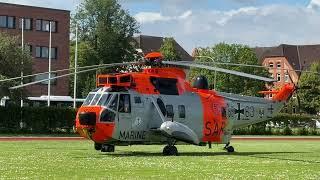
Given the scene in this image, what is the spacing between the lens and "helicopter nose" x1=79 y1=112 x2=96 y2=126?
88.9ft

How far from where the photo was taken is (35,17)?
9631 centimetres

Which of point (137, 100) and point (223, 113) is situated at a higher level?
point (137, 100)

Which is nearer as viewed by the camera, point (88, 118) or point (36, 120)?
point (88, 118)

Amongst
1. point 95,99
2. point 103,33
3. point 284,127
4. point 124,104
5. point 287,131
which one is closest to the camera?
point 95,99

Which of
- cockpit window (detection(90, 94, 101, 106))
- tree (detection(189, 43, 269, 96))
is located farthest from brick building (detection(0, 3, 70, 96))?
cockpit window (detection(90, 94, 101, 106))

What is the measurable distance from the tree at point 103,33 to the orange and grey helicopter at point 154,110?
80.3 m

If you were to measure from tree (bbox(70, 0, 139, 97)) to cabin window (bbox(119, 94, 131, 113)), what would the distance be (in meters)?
82.4

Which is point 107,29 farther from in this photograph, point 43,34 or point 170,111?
point 170,111

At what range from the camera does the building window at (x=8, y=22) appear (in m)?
93.4

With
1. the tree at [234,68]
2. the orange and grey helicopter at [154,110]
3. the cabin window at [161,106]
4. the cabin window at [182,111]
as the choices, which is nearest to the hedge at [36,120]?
the orange and grey helicopter at [154,110]

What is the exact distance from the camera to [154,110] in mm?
29172

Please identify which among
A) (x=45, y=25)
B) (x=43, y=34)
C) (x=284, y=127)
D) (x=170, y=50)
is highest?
(x=45, y=25)

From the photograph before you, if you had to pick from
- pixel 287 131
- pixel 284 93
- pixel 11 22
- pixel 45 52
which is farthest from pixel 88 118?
pixel 45 52

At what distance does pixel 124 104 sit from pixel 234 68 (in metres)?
101
